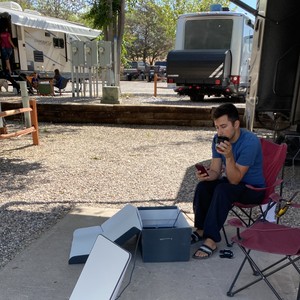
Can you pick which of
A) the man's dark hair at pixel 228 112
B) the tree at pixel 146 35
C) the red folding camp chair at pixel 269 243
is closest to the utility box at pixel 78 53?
the man's dark hair at pixel 228 112

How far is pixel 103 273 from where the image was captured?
193 centimetres

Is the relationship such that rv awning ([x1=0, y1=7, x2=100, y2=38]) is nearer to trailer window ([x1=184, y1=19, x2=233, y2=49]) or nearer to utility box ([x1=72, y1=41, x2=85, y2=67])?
utility box ([x1=72, y1=41, x2=85, y2=67])

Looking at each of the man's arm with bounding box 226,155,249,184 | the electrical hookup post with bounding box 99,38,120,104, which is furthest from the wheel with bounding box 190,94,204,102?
the man's arm with bounding box 226,155,249,184

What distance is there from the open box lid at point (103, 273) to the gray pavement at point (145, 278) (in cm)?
51

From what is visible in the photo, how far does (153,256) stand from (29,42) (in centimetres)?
1489

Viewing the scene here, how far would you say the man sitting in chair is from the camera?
2787mm

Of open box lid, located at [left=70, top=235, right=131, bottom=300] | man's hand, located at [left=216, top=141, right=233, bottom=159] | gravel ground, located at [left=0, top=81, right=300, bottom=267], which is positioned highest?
man's hand, located at [left=216, top=141, right=233, bottom=159]

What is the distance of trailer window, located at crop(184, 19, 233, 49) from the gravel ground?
144 inches

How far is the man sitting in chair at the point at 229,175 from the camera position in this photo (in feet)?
9.14

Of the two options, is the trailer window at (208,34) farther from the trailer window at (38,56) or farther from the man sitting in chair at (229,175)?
the trailer window at (38,56)

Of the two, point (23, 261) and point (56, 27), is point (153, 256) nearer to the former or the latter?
point (23, 261)

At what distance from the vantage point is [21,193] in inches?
168

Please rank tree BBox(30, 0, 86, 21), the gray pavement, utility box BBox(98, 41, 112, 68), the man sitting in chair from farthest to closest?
tree BBox(30, 0, 86, 21)
utility box BBox(98, 41, 112, 68)
the man sitting in chair
the gray pavement

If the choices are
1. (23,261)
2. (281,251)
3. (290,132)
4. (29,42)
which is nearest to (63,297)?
(23,261)
